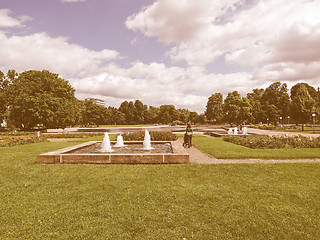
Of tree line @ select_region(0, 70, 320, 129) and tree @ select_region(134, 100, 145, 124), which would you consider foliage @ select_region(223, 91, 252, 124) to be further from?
tree @ select_region(134, 100, 145, 124)

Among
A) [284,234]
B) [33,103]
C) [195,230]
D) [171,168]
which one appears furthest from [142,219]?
[33,103]

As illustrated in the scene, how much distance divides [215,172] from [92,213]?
4.73m

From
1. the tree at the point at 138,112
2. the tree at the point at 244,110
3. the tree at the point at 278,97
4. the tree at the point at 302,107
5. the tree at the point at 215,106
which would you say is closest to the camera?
the tree at the point at 302,107

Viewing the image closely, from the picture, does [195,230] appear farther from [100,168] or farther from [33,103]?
[33,103]

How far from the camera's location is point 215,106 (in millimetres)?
85250

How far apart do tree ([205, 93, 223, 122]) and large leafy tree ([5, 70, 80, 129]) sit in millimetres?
64271

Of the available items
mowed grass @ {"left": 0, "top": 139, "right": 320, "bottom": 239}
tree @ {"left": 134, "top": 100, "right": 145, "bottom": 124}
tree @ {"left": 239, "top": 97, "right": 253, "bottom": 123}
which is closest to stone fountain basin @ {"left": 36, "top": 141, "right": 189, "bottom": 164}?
mowed grass @ {"left": 0, "top": 139, "right": 320, "bottom": 239}

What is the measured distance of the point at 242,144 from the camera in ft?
51.0

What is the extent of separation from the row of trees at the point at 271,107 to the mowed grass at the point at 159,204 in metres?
38.1

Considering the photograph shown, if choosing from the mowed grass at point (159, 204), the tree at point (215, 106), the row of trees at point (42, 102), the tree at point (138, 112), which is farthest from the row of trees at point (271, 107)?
the mowed grass at point (159, 204)

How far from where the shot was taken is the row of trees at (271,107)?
125 ft

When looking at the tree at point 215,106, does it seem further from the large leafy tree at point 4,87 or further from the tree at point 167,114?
the large leafy tree at point 4,87

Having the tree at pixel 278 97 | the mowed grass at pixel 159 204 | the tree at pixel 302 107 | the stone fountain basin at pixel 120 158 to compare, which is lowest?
the mowed grass at pixel 159 204

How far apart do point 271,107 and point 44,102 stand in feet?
206
